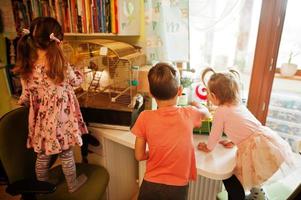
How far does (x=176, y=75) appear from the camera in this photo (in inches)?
35.1

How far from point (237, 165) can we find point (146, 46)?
0.98m

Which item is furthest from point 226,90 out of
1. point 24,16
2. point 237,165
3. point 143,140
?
point 24,16

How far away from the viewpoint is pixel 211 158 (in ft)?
3.23

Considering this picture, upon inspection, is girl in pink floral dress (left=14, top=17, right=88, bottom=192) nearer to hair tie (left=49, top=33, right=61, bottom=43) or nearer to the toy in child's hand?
hair tie (left=49, top=33, right=61, bottom=43)

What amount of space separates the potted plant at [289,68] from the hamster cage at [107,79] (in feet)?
2.85

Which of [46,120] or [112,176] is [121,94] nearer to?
[46,120]

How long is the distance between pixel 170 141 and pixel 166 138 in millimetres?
21

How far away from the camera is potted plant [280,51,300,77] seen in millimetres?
1220

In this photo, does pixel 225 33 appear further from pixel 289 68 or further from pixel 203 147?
pixel 203 147

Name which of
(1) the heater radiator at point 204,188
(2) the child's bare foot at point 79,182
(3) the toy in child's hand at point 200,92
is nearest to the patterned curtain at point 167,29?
(3) the toy in child's hand at point 200,92

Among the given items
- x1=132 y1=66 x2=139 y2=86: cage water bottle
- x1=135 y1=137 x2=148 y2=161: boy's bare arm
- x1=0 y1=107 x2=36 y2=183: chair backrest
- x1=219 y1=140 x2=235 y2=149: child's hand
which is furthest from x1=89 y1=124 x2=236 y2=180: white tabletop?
x1=0 y1=107 x2=36 y2=183: chair backrest

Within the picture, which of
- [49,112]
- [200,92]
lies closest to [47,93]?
[49,112]

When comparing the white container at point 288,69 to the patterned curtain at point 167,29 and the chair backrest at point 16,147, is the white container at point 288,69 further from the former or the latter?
the chair backrest at point 16,147

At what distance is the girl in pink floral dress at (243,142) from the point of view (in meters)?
0.91
